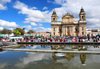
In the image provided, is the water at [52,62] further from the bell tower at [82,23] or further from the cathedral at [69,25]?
the bell tower at [82,23]

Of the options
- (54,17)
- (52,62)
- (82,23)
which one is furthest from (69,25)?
(52,62)

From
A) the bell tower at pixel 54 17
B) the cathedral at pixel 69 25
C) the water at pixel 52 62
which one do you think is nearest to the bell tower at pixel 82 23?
the cathedral at pixel 69 25

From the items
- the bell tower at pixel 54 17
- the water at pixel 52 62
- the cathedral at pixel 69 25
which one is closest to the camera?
the water at pixel 52 62

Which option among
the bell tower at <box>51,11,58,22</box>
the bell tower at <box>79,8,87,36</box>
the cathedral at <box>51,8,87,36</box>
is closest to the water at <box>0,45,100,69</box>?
the cathedral at <box>51,8,87,36</box>

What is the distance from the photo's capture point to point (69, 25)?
74562mm

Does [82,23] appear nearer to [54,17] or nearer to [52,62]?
[54,17]

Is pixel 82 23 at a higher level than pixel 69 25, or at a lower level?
higher

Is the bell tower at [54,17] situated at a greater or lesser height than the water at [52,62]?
greater

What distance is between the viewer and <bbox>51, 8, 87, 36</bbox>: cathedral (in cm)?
7331

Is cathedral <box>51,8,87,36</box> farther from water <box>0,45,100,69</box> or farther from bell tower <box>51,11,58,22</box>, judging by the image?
water <box>0,45,100,69</box>

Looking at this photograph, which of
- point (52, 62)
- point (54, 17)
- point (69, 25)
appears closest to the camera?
point (52, 62)

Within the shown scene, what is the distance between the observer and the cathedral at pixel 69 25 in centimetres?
7331

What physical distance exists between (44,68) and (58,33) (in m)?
69.5

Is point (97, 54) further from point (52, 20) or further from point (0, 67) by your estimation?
point (52, 20)
